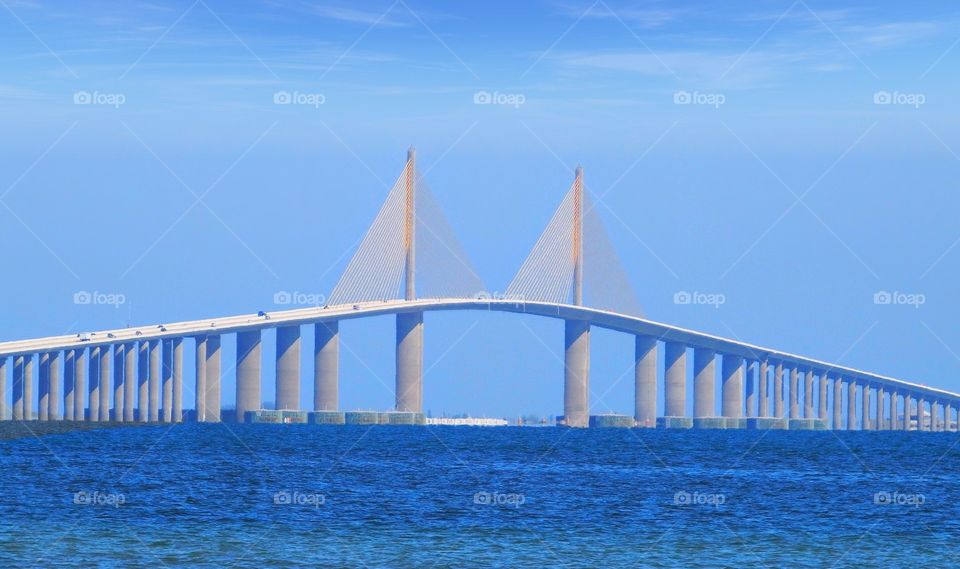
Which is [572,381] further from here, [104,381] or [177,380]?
[104,381]

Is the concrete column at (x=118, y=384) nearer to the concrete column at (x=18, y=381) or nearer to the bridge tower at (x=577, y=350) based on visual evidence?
the concrete column at (x=18, y=381)

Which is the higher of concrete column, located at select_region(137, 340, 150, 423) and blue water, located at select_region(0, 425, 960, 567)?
concrete column, located at select_region(137, 340, 150, 423)

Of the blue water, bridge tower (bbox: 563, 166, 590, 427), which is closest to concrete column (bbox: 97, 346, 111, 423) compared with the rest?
bridge tower (bbox: 563, 166, 590, 427)

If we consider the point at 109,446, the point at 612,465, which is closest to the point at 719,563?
the point at 612,465

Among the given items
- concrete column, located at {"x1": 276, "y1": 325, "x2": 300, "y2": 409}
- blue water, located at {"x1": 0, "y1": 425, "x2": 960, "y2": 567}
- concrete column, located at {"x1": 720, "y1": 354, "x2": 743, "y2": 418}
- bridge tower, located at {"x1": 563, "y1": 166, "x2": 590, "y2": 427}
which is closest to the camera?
blue water, located at {"x1": 0, "y1": 425, "x2": 960, "y2": 567}

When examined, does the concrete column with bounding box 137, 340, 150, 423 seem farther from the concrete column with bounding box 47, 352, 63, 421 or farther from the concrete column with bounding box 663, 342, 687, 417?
the concrete column with bounding box 663, 342, 687, 417

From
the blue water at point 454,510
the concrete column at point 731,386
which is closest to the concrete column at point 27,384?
the blue water at point 454,510

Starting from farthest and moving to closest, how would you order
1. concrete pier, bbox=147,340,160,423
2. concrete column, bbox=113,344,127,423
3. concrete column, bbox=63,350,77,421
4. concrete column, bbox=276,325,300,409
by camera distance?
concrete pier, bbox=147,340,160,423 < concrete column, bbox=276,325,300,409 < concrete column, bbox=113,344,127,423 < concrete column, bbox=63,350,77,421
